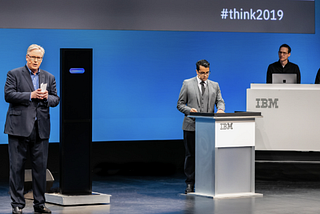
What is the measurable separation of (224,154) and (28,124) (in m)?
2.27

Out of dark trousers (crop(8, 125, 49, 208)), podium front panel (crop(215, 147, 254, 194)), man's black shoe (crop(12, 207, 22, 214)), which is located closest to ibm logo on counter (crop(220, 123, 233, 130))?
podium front panel (crop(215, 147, 254, 194))

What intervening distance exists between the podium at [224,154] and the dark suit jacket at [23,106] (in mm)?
1829

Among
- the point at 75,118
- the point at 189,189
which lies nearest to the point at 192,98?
the point at 189,189

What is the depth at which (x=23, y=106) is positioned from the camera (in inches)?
201

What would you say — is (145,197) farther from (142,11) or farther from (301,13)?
(301,13)

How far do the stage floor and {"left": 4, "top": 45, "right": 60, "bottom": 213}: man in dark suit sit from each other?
1.09 feet

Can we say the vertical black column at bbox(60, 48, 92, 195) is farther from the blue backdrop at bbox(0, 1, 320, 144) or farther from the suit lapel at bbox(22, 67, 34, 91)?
the blue backdrop at bbox(0, 1, 320, 144)

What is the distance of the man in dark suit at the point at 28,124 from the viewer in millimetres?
5070

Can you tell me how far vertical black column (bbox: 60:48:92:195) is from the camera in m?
5.64

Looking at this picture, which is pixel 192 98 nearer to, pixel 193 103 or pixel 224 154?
pixel 193 103

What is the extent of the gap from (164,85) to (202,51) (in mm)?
856

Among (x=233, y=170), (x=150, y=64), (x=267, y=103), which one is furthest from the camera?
(x=150, y=64)

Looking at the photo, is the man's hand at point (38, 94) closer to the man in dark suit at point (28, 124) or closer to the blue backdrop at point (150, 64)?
the man in dark suit at point (28, 124)

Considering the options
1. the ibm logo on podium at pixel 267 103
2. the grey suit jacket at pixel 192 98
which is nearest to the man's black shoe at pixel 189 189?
the grey suit jacket at pixel 192 98
